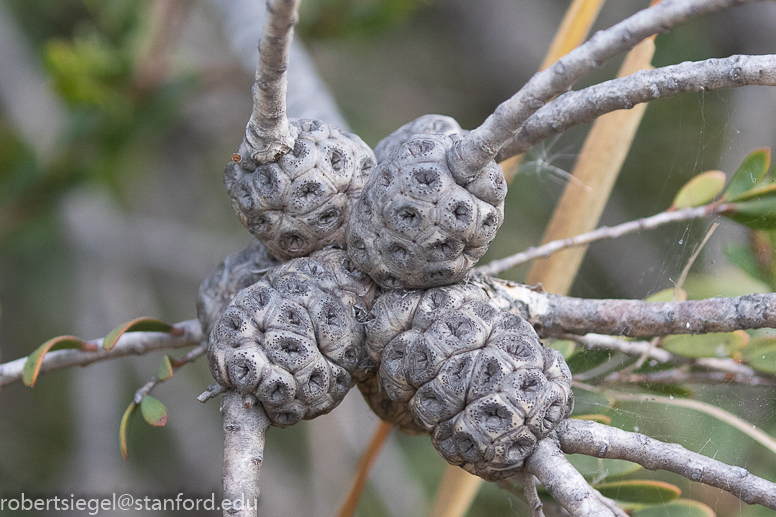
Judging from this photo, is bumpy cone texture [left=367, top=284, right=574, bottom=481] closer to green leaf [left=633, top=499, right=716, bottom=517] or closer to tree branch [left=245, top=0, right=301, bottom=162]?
tree branch [left=245, top=0, right=301, bottom=162]

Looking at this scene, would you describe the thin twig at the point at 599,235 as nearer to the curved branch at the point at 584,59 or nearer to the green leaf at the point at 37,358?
the curved branch at the point at 584,59

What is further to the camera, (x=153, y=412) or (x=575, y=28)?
(x=575, y=28)

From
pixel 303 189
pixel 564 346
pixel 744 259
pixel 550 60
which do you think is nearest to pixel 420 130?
pixel 303 189

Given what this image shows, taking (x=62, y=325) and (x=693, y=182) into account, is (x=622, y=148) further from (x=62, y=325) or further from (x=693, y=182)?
(x=62, y=325)

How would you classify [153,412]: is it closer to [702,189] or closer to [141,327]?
[141,327]

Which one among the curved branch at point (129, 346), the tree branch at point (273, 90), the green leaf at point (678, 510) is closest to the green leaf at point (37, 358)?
the curved branch at point (129, 346)
